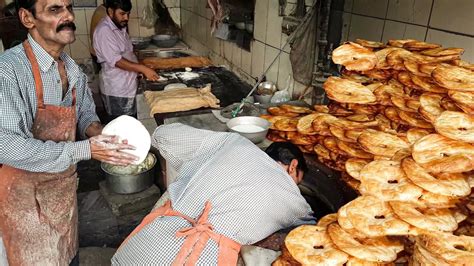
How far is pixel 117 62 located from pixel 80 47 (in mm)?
4744

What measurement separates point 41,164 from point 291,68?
9.31ft

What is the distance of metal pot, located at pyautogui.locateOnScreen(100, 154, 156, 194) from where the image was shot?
4.59m

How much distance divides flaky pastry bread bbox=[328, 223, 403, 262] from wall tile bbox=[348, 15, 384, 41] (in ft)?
6.70

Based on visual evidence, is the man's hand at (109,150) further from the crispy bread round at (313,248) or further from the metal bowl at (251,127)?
the crispy bread round at (313,248)

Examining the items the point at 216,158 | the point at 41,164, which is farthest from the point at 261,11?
the point at 41,164

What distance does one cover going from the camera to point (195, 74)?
19.4 ft

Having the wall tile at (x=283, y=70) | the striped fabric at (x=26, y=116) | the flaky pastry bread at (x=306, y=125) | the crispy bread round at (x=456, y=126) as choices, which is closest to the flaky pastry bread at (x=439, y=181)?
the crispy bread round at (x=456, y=126)

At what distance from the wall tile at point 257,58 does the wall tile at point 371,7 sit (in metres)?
1.76

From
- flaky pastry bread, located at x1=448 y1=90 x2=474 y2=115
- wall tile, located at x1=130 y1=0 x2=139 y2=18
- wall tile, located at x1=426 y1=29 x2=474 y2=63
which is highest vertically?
wall tile, located at x1=426 y1=29 x2=474 y2=63

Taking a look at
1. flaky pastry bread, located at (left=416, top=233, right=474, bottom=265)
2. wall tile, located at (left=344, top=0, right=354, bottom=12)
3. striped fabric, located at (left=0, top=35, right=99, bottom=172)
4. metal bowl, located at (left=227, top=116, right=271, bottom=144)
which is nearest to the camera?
flaky pastry bread, located at (left=416, top=233, right=474, bottom=265)

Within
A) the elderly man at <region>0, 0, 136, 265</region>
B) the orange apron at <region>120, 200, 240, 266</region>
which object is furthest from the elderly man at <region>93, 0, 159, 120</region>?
the orange apron at <region>120, 200, 240, 266</region>

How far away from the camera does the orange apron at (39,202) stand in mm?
2434

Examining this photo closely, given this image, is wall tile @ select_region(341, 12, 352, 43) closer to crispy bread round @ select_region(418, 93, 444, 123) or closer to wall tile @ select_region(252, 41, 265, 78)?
wall tile @ select_region(252, 41, 265, 78)

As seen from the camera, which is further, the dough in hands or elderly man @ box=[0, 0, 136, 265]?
the dough in hands
